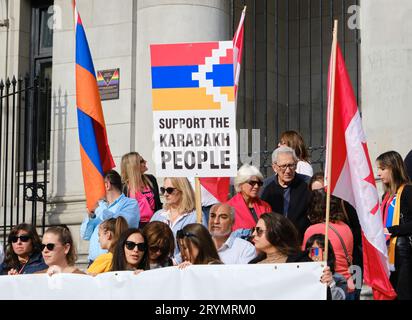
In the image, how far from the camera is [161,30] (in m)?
14.7

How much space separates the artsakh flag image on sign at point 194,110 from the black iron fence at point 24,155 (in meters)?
5.07

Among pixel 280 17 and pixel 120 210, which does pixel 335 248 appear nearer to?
pixel 120 210

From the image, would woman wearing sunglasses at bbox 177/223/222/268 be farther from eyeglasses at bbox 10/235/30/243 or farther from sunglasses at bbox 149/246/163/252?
eyeglasses at bbox 10/235/30/243

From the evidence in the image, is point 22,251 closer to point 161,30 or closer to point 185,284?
point 185,284

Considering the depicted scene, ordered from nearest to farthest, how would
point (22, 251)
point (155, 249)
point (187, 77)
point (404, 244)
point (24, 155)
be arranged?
point (155, 249) < point (187, 77) < point (404, 244) < point (22, 251) < point (24, 155)

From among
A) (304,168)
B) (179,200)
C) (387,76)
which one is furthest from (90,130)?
(387,76)

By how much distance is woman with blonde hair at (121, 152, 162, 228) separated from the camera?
1203cm

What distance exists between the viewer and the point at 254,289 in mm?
8266

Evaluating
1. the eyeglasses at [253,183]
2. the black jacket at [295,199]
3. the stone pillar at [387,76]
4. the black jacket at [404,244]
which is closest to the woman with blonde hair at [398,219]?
the black jacket at [404,244]

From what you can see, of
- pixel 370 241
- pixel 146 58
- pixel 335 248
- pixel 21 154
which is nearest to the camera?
pixel 370 241

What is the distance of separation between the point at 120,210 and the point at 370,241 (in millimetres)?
2898

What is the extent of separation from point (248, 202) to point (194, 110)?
149 cm

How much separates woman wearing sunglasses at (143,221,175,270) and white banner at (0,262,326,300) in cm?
93
